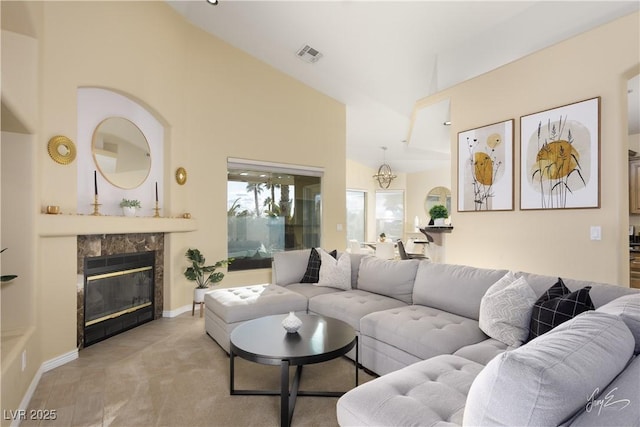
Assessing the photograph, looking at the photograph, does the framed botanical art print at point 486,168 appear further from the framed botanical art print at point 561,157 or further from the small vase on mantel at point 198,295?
the small vase on mantel at point 198,295

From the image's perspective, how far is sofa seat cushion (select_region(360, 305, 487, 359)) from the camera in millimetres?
2203

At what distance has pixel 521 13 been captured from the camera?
3.47 m

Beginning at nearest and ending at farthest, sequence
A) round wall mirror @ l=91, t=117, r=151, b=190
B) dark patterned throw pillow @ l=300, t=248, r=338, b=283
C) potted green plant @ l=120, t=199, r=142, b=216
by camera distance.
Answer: round wall mirror @ l=91, t=117, r=151, b=190 < potted green plant @ l=120, t=199, r=142, b=216 < dark patterned throw pillow @ l=300, t=248, r=338, b=283

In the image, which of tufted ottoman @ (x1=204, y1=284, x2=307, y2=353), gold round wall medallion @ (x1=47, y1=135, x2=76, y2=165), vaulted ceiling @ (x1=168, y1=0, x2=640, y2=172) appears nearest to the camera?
gold round wall medallion @ (x1=47, y1=135, x2=76, y2=165)

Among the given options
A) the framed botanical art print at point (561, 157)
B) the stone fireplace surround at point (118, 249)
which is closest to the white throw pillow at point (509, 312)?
the framed botanical art print at point (561, 157)

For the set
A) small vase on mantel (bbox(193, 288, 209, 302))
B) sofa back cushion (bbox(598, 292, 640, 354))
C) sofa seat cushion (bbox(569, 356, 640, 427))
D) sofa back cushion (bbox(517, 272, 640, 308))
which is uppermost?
sofa back cushion (bbox(598, 292, 640, 354))

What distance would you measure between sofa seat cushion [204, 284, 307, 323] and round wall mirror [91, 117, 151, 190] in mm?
1712

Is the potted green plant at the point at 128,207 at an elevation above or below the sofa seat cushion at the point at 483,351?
above

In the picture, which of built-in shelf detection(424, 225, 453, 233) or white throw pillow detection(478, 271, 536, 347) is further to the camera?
built-in shelf detection(424, 225, 453, 233)

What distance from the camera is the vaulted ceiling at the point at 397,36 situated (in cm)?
341

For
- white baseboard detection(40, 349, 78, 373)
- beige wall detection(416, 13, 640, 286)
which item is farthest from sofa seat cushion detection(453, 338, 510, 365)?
white baseboard detection(40, 349, 78, 373)

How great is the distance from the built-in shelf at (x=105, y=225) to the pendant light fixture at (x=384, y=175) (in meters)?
5.45

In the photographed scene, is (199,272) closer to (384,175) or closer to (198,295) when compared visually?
(198,295)

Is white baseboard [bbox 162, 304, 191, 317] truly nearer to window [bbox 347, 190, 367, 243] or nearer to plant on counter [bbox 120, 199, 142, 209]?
plant on counter [bbox 120, 199, 142, 209]
